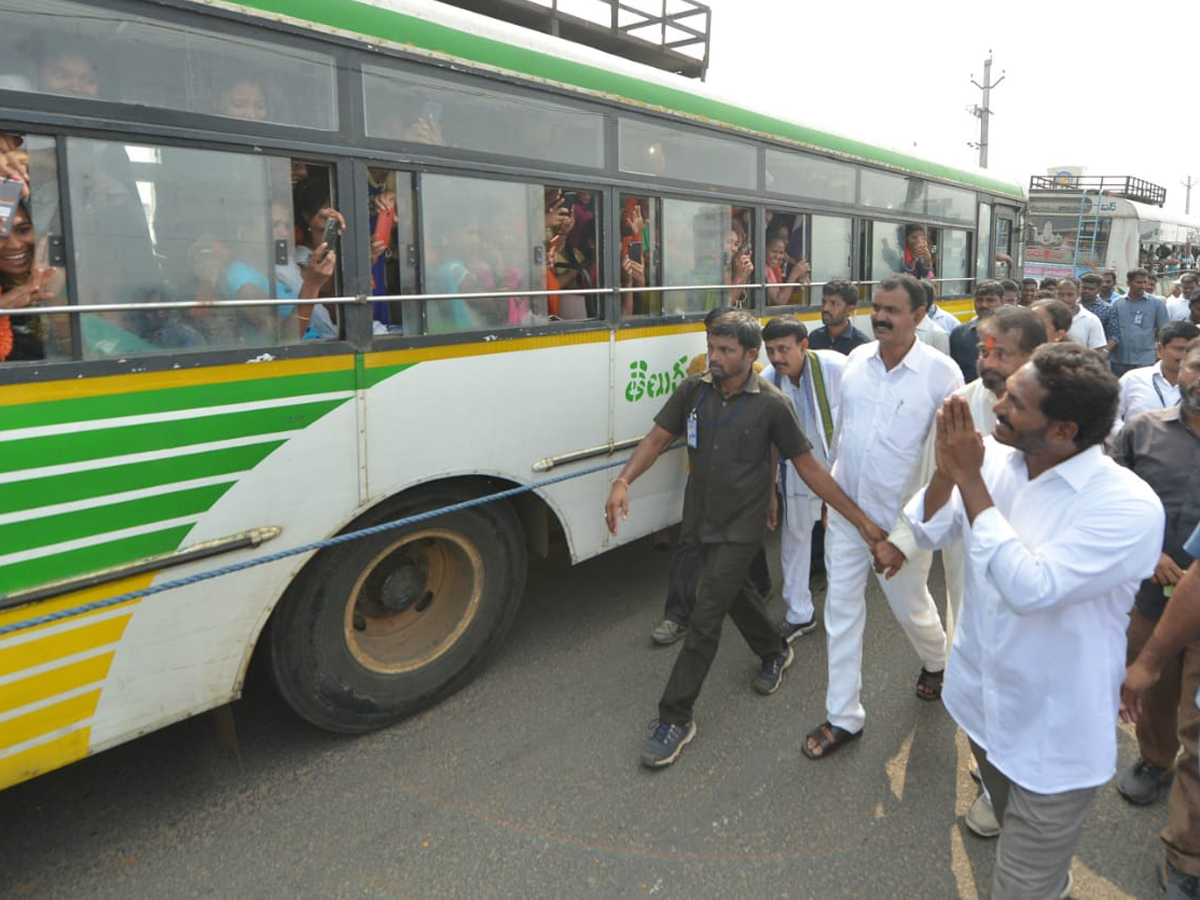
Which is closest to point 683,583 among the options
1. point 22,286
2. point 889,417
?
point 889,417

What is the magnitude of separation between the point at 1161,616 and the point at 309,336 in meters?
2.80

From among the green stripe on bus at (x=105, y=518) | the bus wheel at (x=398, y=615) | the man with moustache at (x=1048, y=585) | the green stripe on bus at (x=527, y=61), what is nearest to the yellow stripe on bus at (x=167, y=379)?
the green stripe on bus at (x=105, y=518)

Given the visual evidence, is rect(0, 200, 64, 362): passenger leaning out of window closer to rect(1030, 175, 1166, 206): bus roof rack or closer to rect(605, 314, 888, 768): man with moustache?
rect(605, 314, 888, 768): man with moustache

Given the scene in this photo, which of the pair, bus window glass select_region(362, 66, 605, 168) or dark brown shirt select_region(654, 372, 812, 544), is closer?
bus window glass select_region(362, 66, 605, 168)

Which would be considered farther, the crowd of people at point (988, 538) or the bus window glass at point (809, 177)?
the bus window glass at point (809, 177)

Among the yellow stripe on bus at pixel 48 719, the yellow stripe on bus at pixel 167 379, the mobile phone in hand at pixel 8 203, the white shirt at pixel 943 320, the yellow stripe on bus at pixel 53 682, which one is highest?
the mobile phone in hand at pixel 8 203

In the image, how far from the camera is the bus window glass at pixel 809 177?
5.02 m

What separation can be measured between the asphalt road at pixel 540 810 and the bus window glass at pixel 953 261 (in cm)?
461

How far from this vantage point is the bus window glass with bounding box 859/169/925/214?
5891 millimetres

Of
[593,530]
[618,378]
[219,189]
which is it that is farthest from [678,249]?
[219,189]

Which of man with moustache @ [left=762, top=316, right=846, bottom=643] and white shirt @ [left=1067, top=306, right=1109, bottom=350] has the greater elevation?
white shirt @ [left=1067, top=306, right=1109, bottom=350]

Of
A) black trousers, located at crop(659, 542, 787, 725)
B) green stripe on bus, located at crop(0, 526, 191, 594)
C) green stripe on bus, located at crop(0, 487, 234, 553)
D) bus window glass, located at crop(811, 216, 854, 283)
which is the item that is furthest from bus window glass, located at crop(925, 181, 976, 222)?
green stripe on bus, located at crop(0, 526, 191, 594)

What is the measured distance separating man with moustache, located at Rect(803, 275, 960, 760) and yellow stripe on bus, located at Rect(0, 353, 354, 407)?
1.90 metres

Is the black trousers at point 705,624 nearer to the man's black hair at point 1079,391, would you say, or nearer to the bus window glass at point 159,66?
the man's black hair at point 1079,391
